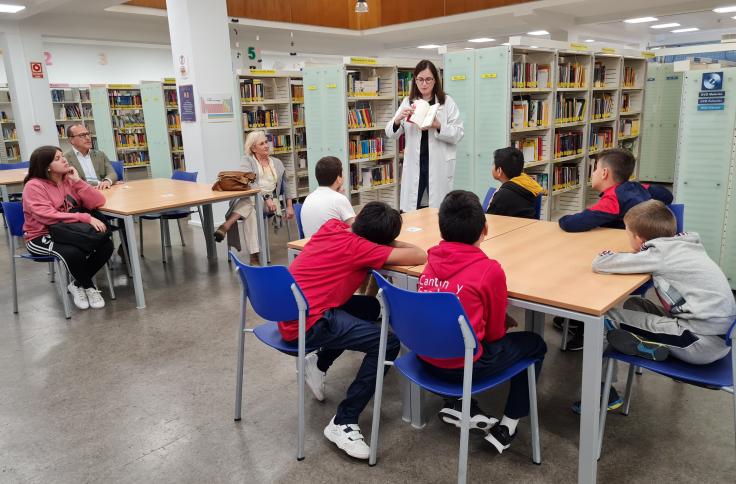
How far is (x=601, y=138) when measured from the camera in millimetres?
7348

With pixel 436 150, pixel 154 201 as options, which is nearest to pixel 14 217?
pixel 154 201

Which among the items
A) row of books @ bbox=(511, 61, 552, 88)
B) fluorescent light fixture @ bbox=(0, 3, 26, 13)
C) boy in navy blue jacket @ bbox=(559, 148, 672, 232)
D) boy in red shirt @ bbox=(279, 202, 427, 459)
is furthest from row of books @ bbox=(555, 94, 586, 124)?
fluorescent light fixture @ bbox=(0, 3, 26, 13)

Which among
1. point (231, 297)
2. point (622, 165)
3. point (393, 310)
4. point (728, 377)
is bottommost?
point (231, 297)

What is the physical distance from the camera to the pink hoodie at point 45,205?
4055 mm

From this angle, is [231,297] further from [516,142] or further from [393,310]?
[516,142]

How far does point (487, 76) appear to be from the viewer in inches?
212

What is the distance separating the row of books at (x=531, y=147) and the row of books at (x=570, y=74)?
2.20 feet

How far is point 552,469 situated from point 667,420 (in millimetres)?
730

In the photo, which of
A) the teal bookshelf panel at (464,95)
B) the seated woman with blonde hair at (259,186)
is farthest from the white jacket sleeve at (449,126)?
the seated woman with blonde hair at (259,186)

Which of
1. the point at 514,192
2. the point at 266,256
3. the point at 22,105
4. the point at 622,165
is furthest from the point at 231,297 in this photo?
the point at 22,105

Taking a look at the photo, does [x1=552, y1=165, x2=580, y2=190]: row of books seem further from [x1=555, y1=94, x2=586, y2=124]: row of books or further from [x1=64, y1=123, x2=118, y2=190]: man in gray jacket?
[x1=64, y1=123, x2=118, y2=190]: man in gray jacket

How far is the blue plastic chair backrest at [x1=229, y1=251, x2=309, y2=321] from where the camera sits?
86.6 inches

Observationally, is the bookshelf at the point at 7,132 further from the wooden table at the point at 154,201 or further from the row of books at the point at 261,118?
the wooden table at the point at 154,201

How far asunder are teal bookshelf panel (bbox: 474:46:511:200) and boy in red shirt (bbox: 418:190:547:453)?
11.4ft
